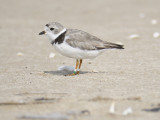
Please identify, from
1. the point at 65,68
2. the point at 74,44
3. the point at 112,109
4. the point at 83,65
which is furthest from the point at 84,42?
the point at 112,109

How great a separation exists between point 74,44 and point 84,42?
216 mm

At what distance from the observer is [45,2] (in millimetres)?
15164

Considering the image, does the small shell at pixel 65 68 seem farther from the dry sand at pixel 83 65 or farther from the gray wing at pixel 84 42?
the gray wing at pixel 84 42

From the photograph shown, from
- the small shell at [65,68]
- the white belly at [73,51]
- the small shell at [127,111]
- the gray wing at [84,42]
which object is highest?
the gray wing at [84,42]

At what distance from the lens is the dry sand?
4.54 m

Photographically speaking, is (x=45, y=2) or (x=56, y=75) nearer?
(x=56, y=75)

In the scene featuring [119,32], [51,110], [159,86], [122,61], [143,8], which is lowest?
[51,110]

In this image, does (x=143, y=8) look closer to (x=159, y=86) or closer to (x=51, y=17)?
(x=51, y=17)

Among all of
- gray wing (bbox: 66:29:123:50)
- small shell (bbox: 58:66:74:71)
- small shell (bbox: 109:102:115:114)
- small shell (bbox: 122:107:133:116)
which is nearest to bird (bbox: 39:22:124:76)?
gray wing (bbox: 66:29:123:50)

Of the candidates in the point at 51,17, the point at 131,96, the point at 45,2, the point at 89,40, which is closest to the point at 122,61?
the point at 89,40

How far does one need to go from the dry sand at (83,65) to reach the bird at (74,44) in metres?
0.40

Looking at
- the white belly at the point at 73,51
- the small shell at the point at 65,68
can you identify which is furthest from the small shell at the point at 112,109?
the small shell at the point at 65,68

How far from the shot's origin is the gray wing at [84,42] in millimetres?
6469

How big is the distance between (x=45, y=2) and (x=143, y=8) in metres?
4.20
